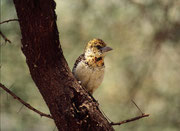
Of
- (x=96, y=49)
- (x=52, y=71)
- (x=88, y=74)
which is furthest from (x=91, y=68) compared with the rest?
(x=52, y=71)

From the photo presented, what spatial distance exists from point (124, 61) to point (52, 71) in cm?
339

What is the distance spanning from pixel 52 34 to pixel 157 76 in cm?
351

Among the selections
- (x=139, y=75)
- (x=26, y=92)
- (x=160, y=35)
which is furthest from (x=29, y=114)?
(x=160, y=35)

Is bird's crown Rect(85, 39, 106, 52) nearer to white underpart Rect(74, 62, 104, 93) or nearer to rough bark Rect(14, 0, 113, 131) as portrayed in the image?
white underpart Rect(74, 62, 104, 93)

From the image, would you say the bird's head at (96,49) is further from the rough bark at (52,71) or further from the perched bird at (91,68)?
the rough bark at (52,71)

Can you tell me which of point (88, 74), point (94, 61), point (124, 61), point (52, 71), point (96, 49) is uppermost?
point (124, 61)

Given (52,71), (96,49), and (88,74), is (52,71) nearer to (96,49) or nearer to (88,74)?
(88,74)

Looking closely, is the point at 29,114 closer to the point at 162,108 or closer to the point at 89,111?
the point at 162,108

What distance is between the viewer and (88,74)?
14.3ft

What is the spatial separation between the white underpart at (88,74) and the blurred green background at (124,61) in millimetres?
1381

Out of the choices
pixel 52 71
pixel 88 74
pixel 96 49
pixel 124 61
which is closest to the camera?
pixel 52 71

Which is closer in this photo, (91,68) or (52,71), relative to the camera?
(52,71)

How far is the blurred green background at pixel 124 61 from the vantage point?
5863mm

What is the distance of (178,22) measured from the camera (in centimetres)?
595
